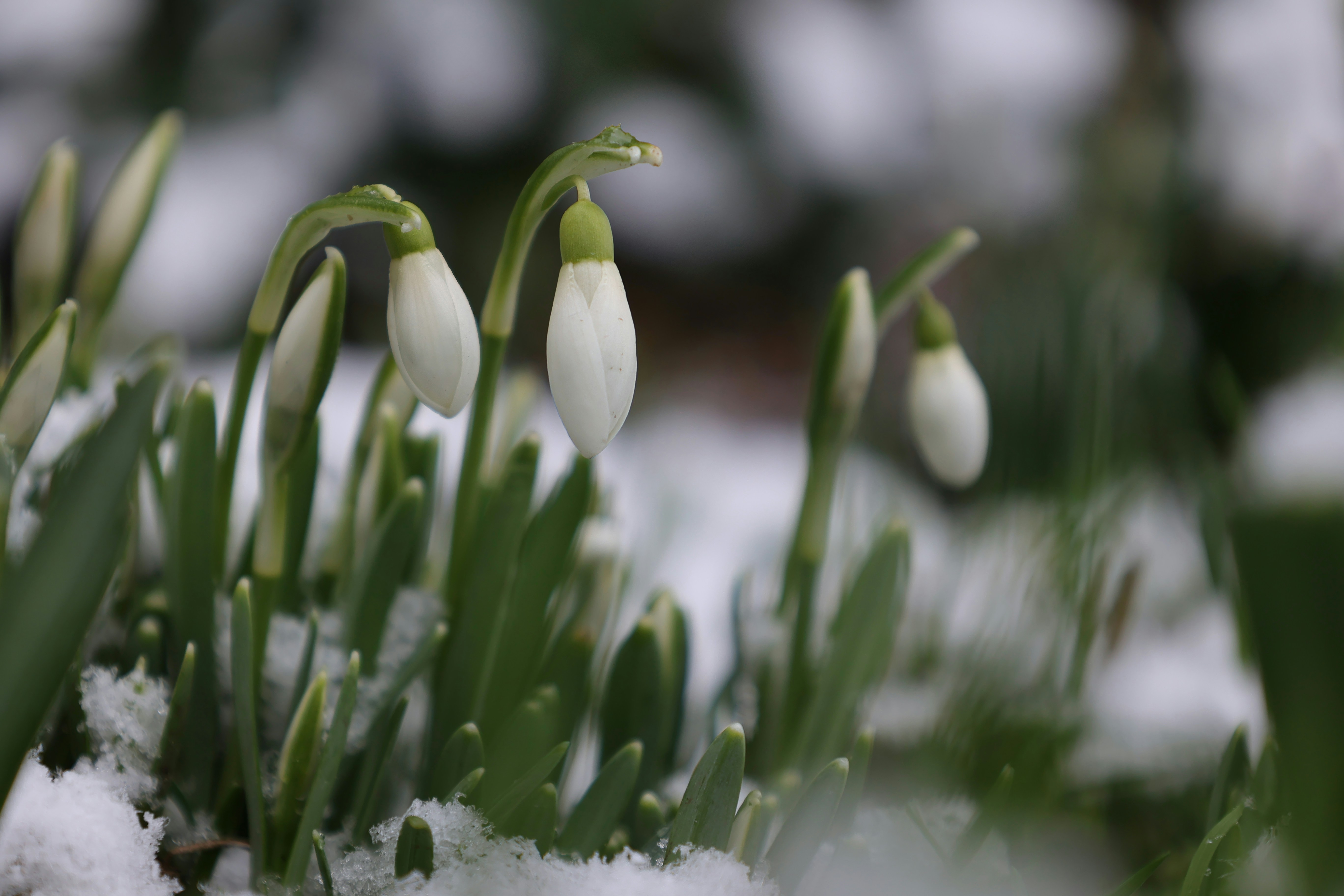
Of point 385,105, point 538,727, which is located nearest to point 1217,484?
point 538,727

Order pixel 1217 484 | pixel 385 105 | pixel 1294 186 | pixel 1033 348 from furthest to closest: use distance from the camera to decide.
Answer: pixel 385 105 < pixel 1294 186 < pixel 1033 348 < pixel 1217 484

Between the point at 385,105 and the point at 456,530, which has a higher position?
the point at 385,105

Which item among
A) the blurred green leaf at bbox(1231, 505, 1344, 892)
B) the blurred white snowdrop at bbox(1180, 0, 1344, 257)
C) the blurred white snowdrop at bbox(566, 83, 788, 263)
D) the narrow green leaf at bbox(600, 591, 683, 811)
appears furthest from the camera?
the blurred white snowdrop at bbox(566, 83, 788, 263)

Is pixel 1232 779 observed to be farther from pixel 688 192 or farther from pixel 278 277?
pixel 688 192

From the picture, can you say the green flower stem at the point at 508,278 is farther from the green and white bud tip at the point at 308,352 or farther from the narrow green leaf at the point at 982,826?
the narrow green leaf at the point at 982,826

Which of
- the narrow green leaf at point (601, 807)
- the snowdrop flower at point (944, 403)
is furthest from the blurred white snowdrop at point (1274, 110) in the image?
the narrow green leaf at point (601, 807)

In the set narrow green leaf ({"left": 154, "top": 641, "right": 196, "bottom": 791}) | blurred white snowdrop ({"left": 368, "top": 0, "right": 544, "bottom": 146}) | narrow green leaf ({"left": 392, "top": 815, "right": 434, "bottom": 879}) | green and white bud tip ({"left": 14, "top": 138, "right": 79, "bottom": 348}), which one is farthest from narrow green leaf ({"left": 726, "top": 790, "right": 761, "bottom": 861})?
blurred white snowdrop ({"left": 368, "top": 0, "right": 544, "bottom": 146})

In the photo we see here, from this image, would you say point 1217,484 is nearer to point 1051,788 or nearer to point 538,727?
point 1051,788

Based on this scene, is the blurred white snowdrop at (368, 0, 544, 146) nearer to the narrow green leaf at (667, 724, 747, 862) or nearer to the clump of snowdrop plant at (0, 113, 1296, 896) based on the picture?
the clump of snowdrop plant at (0, 113, 1296, 896)
